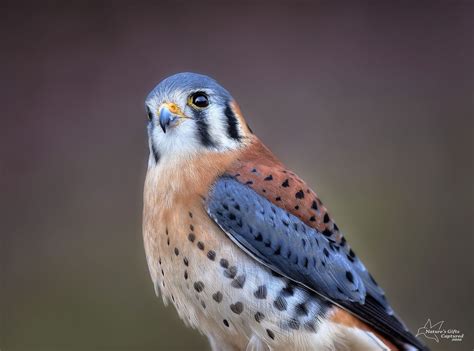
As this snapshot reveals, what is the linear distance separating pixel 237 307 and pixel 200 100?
1.00 metres

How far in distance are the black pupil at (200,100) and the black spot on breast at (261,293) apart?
3.01 feet

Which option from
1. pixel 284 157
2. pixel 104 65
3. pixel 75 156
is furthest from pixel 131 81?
pixel 284 157

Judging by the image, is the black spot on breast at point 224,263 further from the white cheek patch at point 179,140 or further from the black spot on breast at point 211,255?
the white cheek patch at point 179,140

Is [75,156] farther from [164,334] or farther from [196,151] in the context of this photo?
[196,151]

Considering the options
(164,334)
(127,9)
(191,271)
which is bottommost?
(164,334)

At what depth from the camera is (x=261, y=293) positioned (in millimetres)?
3373

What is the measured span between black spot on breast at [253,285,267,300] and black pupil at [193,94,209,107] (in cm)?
92

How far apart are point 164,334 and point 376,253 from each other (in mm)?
1556

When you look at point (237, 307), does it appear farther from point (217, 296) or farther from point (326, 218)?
point (326, 218)

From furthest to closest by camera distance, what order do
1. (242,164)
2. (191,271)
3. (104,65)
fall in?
(104,65) < (242,164) < (191,271)

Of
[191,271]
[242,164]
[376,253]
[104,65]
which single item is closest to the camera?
[191,271]

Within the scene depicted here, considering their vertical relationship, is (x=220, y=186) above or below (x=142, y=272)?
above

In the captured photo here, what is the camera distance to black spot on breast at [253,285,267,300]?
3365 mm

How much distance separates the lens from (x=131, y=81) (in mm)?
5820
